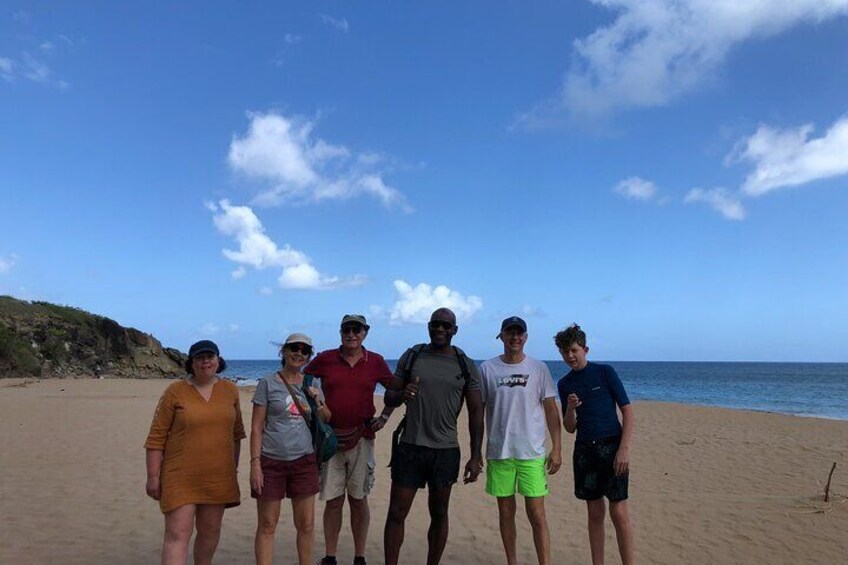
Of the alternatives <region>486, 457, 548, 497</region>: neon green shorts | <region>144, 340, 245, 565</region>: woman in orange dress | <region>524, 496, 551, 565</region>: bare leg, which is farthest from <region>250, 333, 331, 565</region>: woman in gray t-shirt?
<region>524, 496, 551, 565</region>: bare leg

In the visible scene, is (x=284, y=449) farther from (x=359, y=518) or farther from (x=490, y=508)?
(x=490, y=508)

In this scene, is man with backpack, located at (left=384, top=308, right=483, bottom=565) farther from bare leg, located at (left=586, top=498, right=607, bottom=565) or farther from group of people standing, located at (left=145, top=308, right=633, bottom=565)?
bare leg, located at (left=586, top=498, right=607, bottom=565)

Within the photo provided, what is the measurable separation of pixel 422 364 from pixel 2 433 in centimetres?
1231

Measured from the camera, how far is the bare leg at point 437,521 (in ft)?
14.5

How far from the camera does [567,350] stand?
15.1ft

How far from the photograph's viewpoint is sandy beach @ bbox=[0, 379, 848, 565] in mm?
5809

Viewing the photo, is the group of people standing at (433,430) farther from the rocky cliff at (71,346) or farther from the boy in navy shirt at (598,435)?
the rocky cliff at (71,346)

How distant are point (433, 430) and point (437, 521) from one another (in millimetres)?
721

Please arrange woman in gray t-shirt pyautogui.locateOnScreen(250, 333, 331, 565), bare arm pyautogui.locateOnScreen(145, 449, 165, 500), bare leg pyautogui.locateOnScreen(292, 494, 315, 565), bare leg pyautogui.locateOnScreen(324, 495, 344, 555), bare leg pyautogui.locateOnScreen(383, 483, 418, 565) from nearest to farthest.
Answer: bare arm pyautogui.locateOnScreen(145, 449, 165, 500) < woman in gray t-shirt pyautogui.locateOnScreen(250, 333, 331, 565) < bare leg pyautogui.locateOnScreen(292, 494, 315, 565) < bare leg pyautogui.locateOnScreen(383, 483, 418, 565) < bare leg pyautogui.locateOnScreen(324, 495, 344, 555)

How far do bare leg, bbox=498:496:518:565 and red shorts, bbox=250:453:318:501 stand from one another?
4.73ft

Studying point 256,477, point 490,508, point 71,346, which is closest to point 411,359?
point 256,477

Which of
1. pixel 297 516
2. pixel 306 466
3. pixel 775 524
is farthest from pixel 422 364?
pixel 775 524

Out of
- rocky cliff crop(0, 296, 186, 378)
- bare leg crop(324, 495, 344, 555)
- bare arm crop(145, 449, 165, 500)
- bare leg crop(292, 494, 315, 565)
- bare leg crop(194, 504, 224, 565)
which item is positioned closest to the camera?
bare arm crop(145, 449, 165, 500)

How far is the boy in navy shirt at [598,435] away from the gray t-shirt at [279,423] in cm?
198
